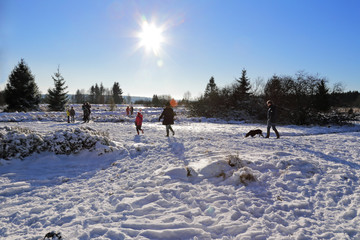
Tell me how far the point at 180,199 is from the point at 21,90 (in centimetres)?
3198

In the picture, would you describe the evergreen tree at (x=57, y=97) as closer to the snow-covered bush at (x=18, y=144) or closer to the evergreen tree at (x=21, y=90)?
the evergreen tree at (x=21, y=90)

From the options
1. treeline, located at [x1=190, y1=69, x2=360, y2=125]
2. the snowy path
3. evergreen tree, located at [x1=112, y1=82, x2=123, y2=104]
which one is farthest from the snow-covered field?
evergreen tree, located at [x1=112, y1=82, x2=123, y2=104]

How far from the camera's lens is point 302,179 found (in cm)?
418

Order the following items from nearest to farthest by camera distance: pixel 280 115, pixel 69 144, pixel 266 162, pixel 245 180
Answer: pixel 245 180
pixel 266 162
pixel 69 144
pixel 280 115

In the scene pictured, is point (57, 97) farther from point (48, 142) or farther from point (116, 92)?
point (116, 92)

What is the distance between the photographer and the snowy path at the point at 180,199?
8.56 feet

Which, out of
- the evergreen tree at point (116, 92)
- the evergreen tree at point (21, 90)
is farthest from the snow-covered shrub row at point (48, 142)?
the evergreen tree at point (116, 92)

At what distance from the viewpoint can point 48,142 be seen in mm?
5938

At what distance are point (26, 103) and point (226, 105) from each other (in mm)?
29270

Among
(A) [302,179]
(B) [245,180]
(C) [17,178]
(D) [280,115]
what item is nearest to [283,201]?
(B) [245,180]

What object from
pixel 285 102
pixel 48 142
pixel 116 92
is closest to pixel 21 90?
pixel 48 142

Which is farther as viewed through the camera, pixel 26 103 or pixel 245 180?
pixel 26 103

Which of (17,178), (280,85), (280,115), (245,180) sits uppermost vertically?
(280,85)

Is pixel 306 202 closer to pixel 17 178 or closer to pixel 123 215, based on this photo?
pixel 123 215
